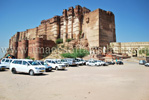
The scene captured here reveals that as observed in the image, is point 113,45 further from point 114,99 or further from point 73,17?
point 114,99

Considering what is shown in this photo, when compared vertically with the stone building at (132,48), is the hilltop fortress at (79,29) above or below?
above

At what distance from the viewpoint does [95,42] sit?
147 ft

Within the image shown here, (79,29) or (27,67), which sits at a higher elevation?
(79,29)

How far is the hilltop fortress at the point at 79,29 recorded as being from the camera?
147ft

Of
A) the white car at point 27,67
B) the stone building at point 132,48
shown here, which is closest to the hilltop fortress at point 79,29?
the stone building at point 132,48

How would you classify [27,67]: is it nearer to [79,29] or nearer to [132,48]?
[132,48]

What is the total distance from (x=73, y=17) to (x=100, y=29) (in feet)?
43.6

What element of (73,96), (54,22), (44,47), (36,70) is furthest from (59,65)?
(54,22)

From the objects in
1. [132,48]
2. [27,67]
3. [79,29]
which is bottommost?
[27,67]

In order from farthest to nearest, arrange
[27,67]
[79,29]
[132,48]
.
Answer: [79,29]
[132,48]
[27,67]

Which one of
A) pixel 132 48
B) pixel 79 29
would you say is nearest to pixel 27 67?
pixel 132 48

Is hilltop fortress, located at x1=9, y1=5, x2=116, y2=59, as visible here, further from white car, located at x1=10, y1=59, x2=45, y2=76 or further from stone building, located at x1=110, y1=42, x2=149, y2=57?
white car, located at x1=10, y1=59, x2=45, y2=76

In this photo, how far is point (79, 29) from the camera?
168 ft

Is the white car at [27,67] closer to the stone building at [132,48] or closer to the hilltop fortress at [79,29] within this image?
the hilltop fortress at [79,29]
